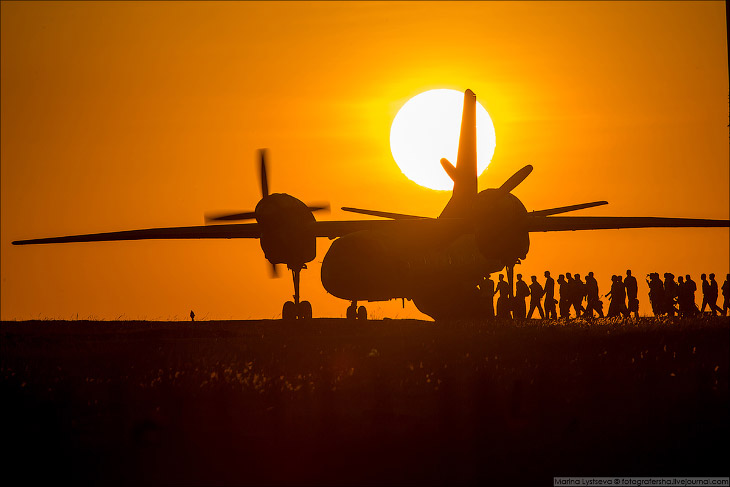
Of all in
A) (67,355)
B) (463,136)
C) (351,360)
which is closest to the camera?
(351,360)

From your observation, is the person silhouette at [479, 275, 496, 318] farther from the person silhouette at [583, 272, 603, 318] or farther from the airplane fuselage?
the person silhouette at [583, 272, 603, 318]

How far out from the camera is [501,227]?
99.0 feet

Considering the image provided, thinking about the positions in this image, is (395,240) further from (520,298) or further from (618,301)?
(618,301)

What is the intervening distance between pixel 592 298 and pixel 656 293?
8.96ft

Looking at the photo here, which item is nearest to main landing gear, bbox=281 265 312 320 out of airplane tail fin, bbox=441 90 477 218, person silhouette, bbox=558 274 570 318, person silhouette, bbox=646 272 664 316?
airplane tail fin, bbox=441 90 477 218

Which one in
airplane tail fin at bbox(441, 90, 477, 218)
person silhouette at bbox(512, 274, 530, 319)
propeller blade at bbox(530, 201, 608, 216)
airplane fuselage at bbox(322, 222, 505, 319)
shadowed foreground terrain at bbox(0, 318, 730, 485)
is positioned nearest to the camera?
shadowed foreground terrain at bbox(0, 318, 730, 485)

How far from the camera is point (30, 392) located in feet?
61.2

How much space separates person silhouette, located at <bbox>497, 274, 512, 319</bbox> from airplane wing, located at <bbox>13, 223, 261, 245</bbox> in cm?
1168

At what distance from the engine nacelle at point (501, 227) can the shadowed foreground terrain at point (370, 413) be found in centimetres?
681

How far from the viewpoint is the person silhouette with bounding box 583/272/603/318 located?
40938 millimetres

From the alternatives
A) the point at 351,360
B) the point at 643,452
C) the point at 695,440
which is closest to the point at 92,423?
the point at 351,360

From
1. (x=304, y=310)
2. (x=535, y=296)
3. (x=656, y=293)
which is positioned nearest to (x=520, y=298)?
(x=535, y=296)

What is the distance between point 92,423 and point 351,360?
285 inches

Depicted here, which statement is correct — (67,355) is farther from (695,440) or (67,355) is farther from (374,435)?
(695,440)
